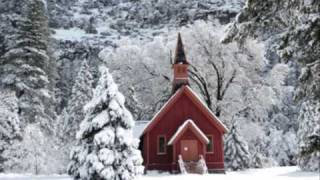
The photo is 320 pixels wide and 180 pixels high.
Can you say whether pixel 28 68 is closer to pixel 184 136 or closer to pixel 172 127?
pixel 172 127

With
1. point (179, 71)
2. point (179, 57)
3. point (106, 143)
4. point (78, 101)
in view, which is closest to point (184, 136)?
point (179, 71)

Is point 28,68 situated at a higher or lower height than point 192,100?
higher

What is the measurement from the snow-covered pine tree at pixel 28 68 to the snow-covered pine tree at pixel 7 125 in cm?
248

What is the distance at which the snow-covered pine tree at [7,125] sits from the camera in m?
37.3

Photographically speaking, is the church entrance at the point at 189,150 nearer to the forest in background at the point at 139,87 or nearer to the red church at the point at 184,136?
the red church at the point at 184,136

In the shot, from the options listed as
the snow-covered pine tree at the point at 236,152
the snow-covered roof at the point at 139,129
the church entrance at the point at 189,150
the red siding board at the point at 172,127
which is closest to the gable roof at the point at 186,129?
the red siding board at the point at 172,127

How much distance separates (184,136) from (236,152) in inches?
229

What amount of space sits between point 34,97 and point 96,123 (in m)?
19.6

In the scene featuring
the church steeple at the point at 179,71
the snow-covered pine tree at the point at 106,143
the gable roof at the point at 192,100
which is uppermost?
the church steeple at the point at 179,71

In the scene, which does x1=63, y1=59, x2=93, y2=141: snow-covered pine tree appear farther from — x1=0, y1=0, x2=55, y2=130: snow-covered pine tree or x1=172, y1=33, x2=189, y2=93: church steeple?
x1=172, y1=33, x2=189, y2=93: church steeple

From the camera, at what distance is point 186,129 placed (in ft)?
123

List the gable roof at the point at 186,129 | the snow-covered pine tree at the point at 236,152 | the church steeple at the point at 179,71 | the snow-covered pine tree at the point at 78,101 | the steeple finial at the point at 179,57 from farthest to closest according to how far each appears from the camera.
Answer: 1. the snow-covered pine tree at the point at 78,101
2. the snow-covered pine tree at the point at 236,152
3. the steeple finial at the point at 179,57
4. the church steeple at the point at 179,71
5. the gable roof at the point at 186,129

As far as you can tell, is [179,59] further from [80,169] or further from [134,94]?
[80,169]

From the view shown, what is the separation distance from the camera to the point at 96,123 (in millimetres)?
24625
